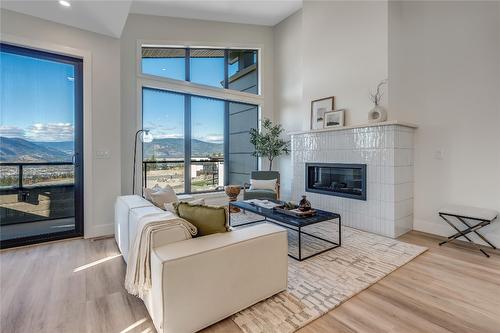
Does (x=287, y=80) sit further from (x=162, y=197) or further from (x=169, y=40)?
(x=162, y=197)

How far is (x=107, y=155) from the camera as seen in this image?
3.75 meters

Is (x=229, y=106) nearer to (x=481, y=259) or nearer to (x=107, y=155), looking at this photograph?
(x=107, y=155)

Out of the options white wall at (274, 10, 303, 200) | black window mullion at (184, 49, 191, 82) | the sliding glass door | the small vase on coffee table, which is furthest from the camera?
white wall at (274, 10, 303, 200)

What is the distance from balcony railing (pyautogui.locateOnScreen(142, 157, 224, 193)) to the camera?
4.77 m

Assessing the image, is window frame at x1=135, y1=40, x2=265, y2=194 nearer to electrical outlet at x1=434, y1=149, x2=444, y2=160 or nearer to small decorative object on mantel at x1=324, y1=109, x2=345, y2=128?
small decorative object on mantel at x1=324, y1=109, x2=345, y2=128

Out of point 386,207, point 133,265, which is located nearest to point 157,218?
point 133,265

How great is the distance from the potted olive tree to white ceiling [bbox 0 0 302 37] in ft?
7.67

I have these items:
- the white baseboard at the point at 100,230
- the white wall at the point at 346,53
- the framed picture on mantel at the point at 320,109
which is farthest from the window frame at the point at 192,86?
the framed picture on mantel at the point at 320,109

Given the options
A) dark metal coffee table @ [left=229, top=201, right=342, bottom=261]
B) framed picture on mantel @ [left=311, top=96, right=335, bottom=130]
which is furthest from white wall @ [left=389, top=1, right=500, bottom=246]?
dark metal coffee table @ [left=229, top=201, right=342, bottom=261]

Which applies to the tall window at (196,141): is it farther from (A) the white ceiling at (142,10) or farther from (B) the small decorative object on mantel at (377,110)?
(B) the small decorative object on mantel at (377,110)

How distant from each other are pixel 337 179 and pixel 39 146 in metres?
4.58

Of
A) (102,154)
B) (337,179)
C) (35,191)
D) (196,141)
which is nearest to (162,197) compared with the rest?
(102,154)

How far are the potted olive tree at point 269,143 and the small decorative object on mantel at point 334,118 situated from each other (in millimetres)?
1398

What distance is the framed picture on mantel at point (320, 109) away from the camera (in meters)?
4.50
